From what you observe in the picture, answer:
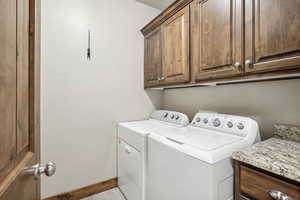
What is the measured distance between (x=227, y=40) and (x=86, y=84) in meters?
1.48

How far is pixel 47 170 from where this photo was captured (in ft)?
1.87

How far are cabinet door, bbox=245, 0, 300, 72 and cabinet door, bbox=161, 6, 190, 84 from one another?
Answer: 525 millimetres

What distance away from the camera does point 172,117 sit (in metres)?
1.76

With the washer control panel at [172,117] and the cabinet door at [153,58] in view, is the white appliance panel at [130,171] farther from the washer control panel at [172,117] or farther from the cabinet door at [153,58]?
the cabinet door at [153,58]

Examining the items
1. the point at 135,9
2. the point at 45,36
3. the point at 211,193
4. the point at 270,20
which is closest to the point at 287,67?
the point at 270,20

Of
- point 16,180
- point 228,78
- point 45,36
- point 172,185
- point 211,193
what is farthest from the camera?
point 45,36

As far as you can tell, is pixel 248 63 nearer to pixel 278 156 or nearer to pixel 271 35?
pixel 271 35

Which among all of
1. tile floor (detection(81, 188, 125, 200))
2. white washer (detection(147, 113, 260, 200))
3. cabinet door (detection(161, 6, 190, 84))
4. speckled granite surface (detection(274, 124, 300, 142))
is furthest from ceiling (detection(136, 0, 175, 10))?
tile floor (detection(81, 188, 125, 200))

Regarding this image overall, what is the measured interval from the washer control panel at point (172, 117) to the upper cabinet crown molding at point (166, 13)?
1.09m

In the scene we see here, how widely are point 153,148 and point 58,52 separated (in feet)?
4.58

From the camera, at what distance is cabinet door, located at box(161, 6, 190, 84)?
4.50 ft

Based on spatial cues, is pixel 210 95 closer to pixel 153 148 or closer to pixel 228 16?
pixel 228 16

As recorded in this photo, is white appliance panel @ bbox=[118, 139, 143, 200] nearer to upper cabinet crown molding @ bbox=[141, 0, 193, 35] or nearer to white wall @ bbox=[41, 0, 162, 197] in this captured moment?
white wall @ bbox=[41, 0, 162, 197]

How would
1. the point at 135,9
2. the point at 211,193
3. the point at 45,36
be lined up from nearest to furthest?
the point at 211,193
the point at 45,36
the point at 135,9
